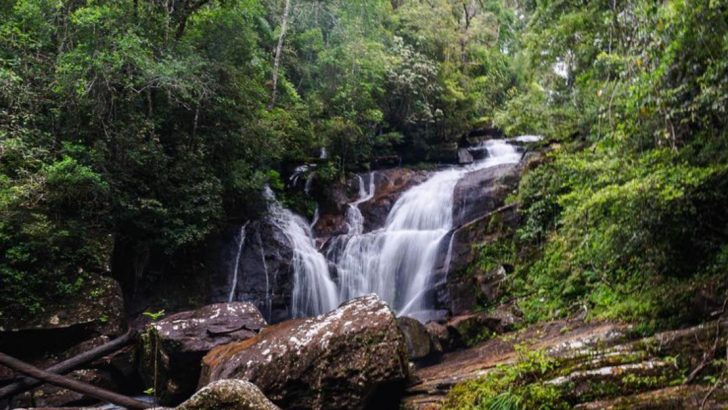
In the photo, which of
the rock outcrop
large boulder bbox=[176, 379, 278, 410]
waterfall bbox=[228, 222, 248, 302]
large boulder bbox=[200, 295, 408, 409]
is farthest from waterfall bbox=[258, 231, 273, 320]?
large boulder bbox=[176, 379, 278, 410]

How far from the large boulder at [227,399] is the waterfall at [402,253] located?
7.50 meters

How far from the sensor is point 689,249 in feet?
20.6

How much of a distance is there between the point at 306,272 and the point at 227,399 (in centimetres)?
918

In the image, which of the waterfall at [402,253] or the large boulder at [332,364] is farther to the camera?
the waterfall at [402,253]

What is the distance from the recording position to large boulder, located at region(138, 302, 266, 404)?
793 cm

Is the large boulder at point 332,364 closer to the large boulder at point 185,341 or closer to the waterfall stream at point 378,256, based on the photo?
the large boulder at point 185,341

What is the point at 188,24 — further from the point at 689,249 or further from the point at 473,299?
the point at 689,249

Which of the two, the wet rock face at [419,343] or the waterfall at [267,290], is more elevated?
the waterfall at [267,290]

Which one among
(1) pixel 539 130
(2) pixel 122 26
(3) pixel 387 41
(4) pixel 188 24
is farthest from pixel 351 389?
(3) pixel 387 41

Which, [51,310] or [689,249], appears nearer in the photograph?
[689,249]

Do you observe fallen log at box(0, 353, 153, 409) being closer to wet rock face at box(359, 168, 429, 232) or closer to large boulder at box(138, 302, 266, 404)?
large boulder at box(138, 302, 266, 404)

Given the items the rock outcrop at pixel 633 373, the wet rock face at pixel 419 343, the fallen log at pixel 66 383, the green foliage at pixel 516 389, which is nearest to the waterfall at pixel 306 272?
the wet rock face at pixel 419 343

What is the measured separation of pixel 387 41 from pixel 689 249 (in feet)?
58.0

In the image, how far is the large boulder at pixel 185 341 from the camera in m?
7.93
